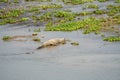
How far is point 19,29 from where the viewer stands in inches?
1080

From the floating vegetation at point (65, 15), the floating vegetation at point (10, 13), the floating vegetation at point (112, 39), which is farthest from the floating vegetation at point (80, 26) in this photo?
the floating vegetation at point (10, 13)

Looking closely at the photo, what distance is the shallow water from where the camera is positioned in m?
17.6

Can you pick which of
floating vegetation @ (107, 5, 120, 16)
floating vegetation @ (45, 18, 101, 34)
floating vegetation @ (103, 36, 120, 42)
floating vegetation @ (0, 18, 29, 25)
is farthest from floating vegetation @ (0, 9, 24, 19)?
floating vegetation @ (103, 36, 120, 42)

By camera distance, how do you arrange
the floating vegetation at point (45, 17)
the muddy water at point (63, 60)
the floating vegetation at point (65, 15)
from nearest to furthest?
the muddy water at point (63, 60) < the floating vegetation at point (65, 15) < the floating vegetation at point (45, 17)

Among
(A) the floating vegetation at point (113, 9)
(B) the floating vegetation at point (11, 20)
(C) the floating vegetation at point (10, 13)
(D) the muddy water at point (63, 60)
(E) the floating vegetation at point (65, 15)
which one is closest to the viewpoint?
(D) the muddy water at point (63, 60)

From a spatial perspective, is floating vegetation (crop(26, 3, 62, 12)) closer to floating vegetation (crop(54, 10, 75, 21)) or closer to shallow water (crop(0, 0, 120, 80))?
floating vegetation (crop(54, 10, 75, 21))

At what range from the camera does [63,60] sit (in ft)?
65.2

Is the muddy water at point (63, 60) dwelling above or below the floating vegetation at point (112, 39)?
below

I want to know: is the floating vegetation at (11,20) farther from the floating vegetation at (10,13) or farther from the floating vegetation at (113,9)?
the floating vegetation at (113,9)

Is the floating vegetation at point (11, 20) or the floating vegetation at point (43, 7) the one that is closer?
the floating vegetation at point (11, 20)

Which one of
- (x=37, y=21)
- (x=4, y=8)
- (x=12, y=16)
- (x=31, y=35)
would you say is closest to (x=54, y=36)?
(x=31, y=35)

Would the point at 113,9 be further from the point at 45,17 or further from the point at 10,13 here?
the point at 10,13

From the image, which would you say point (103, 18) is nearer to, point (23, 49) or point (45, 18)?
point (45, 18)

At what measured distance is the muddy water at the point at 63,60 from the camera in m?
17.6
